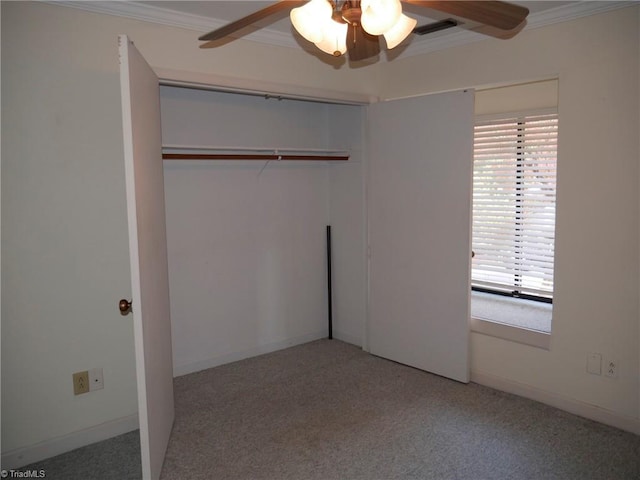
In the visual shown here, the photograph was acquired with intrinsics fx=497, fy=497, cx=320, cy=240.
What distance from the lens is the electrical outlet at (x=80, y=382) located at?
2.69 metres

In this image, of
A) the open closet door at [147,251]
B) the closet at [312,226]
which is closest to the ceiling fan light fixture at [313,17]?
the open closet door at [147,251]

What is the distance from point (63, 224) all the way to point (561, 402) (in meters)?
3.05

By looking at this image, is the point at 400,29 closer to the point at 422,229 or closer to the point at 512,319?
the point at 422,229

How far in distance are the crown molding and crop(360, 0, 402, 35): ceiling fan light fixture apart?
1.60 meters

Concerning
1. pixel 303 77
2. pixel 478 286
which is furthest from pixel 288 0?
pixel 478 286

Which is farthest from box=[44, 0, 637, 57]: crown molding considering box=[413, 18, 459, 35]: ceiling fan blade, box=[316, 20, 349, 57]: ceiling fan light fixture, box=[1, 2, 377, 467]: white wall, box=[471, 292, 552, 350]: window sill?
box=[471, 292, 552, 350]: window sill

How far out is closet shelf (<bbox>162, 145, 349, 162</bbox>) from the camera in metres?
3.39

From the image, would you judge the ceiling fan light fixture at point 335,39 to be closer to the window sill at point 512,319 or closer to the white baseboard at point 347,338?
the window sill at point 512,319

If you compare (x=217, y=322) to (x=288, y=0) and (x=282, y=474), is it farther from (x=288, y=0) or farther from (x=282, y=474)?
(x=288, y=0)

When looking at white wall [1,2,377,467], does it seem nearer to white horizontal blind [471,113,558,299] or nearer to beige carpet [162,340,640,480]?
beige carpet [162,340,640,480]

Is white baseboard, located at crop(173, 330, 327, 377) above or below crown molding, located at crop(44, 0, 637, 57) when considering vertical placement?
below

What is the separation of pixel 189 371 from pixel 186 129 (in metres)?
1.77

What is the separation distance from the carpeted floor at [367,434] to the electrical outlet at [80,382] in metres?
0.32

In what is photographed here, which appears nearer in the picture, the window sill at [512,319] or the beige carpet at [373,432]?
the beige carpet at [373,432]
